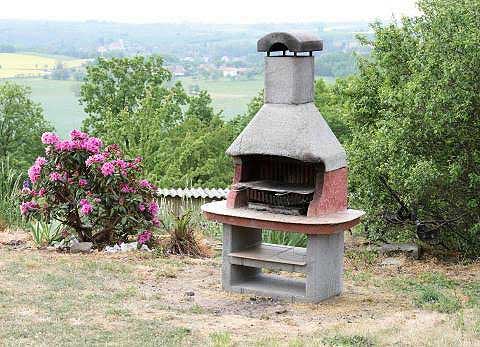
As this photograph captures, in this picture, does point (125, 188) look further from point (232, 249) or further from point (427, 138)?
point (427, 138)

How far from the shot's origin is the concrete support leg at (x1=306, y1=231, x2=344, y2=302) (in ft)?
29.7

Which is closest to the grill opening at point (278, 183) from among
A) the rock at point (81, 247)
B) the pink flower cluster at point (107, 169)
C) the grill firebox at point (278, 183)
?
the grill firebox at point (278, 183)

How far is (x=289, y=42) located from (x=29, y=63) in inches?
2844

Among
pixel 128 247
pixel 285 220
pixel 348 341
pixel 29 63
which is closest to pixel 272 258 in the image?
pixel 285 220

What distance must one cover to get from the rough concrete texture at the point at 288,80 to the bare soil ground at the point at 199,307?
221 centimetres

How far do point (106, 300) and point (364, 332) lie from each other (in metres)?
2.79

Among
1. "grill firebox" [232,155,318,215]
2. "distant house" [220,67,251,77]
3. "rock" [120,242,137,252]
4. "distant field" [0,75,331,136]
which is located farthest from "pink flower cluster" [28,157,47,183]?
"distant house" [220,67,251,77]

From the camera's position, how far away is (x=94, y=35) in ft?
336

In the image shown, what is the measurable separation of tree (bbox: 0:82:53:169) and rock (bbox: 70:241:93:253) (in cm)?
2850

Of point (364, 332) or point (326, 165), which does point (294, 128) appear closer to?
point (326, 165)

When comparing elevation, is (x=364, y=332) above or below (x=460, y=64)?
below

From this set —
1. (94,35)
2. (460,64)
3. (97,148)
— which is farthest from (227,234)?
(94,35)

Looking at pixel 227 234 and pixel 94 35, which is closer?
pixel 227 234

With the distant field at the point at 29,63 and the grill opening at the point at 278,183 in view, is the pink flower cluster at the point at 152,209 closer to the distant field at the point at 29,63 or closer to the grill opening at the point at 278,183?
the grill opening at the point at 278,183
